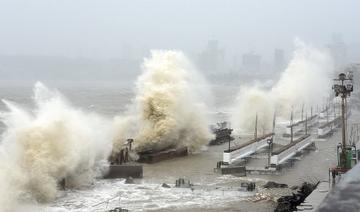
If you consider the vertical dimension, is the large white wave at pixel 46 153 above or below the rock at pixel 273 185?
above

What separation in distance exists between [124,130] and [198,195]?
13.3 metres

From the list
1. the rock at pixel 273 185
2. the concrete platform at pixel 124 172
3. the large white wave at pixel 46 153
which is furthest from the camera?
the concrete platform at pixel 124 172

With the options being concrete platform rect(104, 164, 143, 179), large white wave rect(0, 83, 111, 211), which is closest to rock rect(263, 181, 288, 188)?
concrete platform rect(104, 164, 143, 179)

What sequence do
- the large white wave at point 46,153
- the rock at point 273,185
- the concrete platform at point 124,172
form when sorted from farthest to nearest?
the concrete platform at point 124,172 → the rock at point 273,185 → the large white wave at point 46,153

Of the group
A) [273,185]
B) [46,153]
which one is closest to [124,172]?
[46,153]

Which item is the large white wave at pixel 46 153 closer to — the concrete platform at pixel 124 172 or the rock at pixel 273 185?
the concrete platform at pixel 124 172

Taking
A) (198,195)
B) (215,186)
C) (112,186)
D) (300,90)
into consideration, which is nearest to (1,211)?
(112,186)

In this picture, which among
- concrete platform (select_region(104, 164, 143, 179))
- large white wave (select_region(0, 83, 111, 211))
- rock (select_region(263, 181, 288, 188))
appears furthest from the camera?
concrete platform (select_region(104, 164, 143, 179))

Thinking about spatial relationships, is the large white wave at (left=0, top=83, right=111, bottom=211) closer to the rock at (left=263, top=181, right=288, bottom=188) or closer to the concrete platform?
the concrete platform

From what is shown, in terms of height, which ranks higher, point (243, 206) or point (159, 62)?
point (159, 62)

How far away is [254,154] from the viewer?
3112cm

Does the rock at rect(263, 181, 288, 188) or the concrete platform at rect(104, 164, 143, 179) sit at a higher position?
the concrete platform at rect(104, 164, 143, 179)

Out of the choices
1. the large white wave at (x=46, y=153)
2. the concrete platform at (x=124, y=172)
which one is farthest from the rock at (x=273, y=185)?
the large white wave at (x=46, y=153)

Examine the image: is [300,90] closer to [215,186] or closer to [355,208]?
[215,186]
